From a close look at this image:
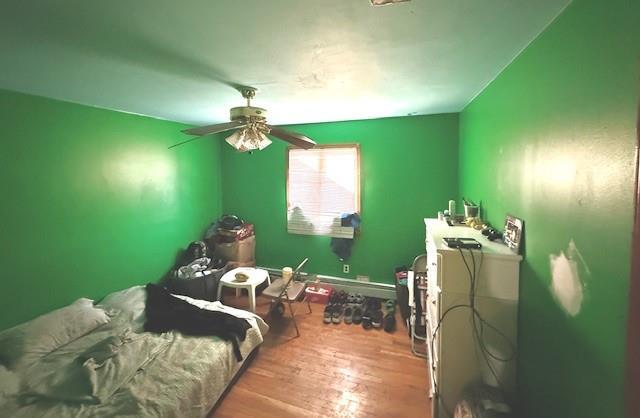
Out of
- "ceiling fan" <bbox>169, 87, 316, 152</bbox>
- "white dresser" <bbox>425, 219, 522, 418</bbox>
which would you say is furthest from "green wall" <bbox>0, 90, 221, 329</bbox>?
"white dresser" <bbox>425, 219, 522, 418</bbox>

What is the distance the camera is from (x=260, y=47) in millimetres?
1373

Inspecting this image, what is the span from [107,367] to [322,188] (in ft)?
9.25

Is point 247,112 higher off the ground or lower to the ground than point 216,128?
higher

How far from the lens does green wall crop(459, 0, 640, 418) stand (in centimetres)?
81

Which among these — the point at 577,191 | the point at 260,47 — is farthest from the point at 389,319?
the point at 260,47

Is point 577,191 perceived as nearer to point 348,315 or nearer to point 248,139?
point 248,139

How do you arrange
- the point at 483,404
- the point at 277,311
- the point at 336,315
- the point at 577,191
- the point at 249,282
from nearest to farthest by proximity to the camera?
the point at 577,191 → the point at 483,404 → the point at 249,282 → the point at 336,315 → the point at 277,311

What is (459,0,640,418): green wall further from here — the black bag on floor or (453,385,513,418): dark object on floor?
the black bag on floor

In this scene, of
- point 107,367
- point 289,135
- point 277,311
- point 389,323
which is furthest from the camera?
point 277,311

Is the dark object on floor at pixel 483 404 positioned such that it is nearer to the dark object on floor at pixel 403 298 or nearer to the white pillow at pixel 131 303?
the dark object on floor at pixel 403 298

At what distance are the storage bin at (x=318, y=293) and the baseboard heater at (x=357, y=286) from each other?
0.12 m

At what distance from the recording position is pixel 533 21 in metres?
1.17

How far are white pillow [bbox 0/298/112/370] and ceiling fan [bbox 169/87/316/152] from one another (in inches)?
73.9

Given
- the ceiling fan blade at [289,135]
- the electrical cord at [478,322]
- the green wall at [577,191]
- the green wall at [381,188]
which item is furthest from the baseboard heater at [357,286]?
the ceiling fan blade at [289,135]
